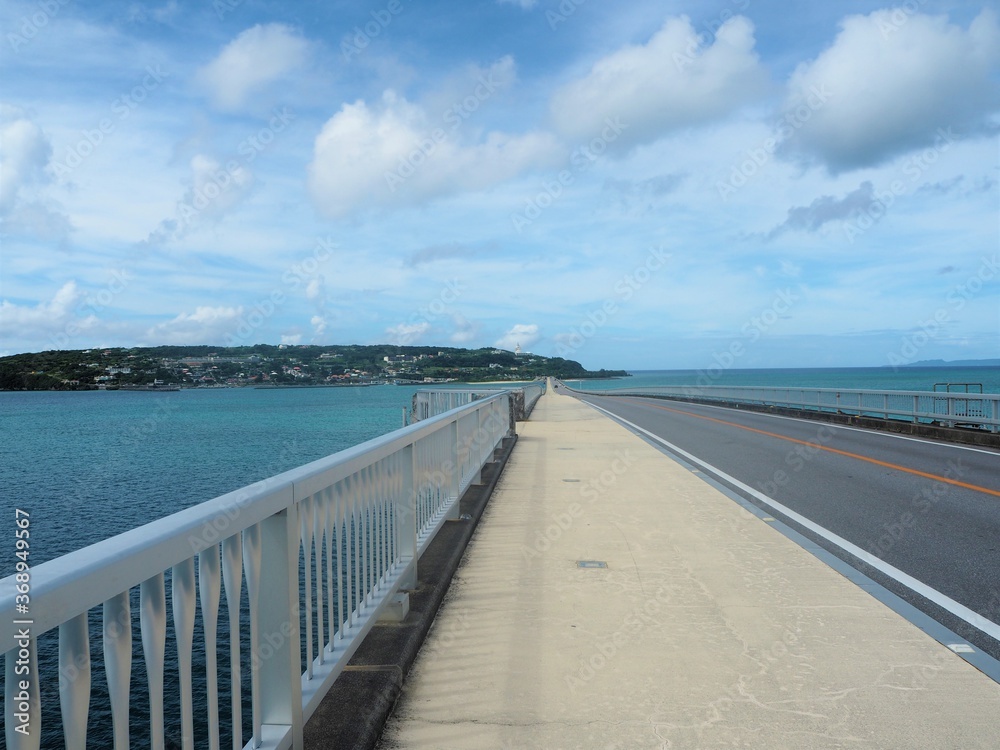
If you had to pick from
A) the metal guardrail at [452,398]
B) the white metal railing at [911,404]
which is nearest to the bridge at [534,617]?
the metal guardrail at [452,398]

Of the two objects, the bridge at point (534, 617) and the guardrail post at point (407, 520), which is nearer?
the bridge at point (534, 617)

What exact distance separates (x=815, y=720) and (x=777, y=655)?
85cm

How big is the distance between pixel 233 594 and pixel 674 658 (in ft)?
9.59

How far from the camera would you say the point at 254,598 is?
276cm

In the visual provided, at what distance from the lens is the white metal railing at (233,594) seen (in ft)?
5.35

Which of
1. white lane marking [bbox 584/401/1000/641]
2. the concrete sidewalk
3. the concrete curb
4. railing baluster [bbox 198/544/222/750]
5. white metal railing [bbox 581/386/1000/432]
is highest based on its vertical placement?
railing baluster [bbox 198/544/222/750]

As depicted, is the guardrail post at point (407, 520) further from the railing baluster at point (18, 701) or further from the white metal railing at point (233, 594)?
the railing baluster at point (18, 701)

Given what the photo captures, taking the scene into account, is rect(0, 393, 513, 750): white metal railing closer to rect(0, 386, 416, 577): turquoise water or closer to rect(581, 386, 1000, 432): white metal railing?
rect(0, 386, 416, 577): turquoise water

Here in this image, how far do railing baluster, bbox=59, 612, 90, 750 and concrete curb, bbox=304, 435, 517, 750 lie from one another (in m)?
1.51

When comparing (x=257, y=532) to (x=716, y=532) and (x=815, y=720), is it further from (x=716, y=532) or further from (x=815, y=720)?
(x=716, y=532)

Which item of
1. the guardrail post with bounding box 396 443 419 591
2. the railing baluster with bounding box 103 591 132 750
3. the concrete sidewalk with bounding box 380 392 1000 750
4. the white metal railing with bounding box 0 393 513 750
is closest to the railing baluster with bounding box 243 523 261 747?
the white metal railing with bounding box 0 393 513 750

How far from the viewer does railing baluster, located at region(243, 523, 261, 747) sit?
2.73 meters

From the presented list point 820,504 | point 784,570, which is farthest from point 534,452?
point 784,570

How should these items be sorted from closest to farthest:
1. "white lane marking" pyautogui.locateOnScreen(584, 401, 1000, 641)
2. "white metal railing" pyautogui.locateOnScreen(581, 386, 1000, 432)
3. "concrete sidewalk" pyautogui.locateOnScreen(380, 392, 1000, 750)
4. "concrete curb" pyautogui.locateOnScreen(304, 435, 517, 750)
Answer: "concrete curb" pyautogui.locateOnScreen(304, 435, 517, 750), "concrete sidewalk" pyautogui.locateOnScreen(380, 392, 1000, 750), "white lane marking" pyautogui.locateOnScreen(584, 401, 1000, 641), "white metal railing" pyautogui.locateOnScreen(581, 386, 1000, 432)
